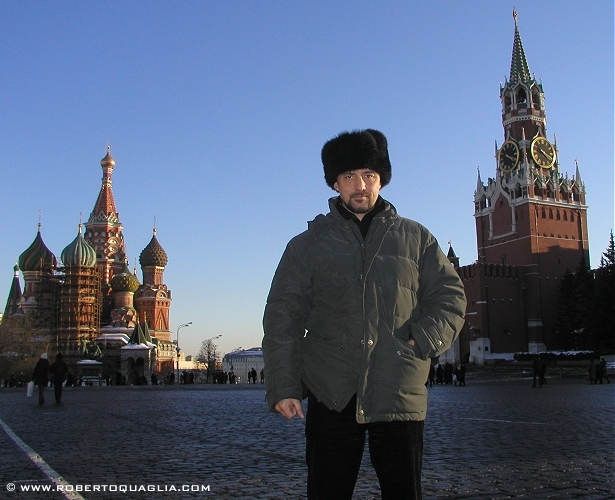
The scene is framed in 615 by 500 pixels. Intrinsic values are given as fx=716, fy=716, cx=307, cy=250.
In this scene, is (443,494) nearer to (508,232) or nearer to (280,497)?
(280,497)

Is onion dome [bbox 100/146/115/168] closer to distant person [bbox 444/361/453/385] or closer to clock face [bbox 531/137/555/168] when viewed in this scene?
clock face [bbox 531/137/555/168]

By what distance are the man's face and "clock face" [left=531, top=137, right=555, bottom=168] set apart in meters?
76.8

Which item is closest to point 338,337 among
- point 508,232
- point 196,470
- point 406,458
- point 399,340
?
point 399,340

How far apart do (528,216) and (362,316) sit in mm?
72646

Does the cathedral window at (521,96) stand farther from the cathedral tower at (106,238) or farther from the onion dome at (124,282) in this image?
the cathedral tower at (106,238)

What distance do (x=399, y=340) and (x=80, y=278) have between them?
258ft

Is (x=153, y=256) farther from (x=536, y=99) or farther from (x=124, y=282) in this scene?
(x=536, y=99)

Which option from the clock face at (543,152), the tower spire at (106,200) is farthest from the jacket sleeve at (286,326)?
the tower spire at (106,200)

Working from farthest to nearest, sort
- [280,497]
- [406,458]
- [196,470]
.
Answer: [196,470] → [280,497] → [406,458]

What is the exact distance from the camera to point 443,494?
4.81 m

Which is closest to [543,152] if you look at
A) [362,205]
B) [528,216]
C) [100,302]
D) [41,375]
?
[528,216]

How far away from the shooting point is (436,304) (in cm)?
323

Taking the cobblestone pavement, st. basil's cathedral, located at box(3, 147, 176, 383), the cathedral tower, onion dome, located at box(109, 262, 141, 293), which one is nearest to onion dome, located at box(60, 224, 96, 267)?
st. basil's cathedral, located at box(3, 147, 176, 383)

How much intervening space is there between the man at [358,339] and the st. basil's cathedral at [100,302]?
66.1 m
